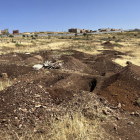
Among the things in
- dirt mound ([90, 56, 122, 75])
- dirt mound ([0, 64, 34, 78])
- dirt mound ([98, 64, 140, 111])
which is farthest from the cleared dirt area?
dirt mound ([90, 56, 122, 75])

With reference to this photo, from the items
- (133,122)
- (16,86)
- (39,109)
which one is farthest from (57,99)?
(133,122)

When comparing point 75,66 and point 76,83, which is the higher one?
point 75,66

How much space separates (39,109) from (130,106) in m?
2.84

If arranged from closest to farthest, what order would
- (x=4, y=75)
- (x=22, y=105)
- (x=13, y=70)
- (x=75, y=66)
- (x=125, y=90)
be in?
(x=22, y=105), (x=125, y=90), (x=4, y=75), (x=13, y=70), (x=75, y=66)

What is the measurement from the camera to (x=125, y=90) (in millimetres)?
5145

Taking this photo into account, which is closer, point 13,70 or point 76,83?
point 76,83

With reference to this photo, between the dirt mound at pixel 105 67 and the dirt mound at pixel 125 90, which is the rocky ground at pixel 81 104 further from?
the dirt mound at pixel 105 67

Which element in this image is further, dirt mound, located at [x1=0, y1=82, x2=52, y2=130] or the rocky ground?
dirt mound, located at [x1=0, y1=82, x2=52, y2=130]

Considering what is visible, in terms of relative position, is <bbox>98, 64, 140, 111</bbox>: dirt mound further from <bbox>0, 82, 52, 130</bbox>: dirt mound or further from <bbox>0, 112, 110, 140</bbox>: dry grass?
<bbox>0, 82, 52, 130</bbox>: dirt mound

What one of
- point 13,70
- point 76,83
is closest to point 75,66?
point 76,83

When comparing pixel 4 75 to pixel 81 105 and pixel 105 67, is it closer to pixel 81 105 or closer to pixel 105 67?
pixel 81 105

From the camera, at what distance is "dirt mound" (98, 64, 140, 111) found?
14.6 feet

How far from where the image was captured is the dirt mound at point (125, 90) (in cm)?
444

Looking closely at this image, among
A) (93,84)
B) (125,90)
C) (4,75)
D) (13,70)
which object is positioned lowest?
(93,84)
